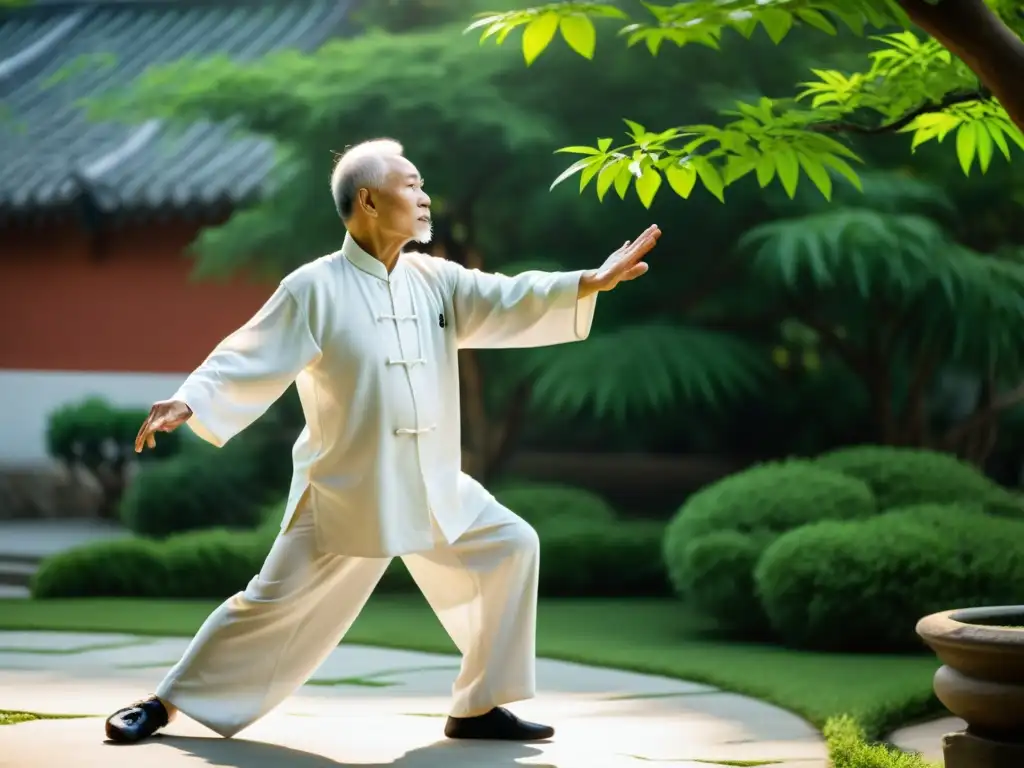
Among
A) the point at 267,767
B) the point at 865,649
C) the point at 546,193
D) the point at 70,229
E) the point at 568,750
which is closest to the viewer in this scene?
the point at 267,767

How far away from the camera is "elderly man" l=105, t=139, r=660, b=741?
15.3ft

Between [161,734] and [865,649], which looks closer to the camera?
[161,734]

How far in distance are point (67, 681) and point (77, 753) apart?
1.59m

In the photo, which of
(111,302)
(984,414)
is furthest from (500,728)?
(111,302)

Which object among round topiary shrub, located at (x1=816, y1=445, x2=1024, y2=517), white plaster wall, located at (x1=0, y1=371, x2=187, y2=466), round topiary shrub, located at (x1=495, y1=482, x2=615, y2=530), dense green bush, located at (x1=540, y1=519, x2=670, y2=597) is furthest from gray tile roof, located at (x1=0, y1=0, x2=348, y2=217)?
round topiary shrub, located at (x1=816, y1=445, x2=1024, y2=517)

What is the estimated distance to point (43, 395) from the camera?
14.5 m

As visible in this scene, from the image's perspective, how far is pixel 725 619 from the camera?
7.51 metres

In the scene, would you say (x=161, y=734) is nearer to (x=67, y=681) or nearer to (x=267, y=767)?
(x=267, y=767)

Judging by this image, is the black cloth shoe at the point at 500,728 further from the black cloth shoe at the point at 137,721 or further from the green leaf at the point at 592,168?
the green leaf at the point at 592,168

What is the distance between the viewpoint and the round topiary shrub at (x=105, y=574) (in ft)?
30.6

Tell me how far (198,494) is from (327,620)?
6752 millimetres

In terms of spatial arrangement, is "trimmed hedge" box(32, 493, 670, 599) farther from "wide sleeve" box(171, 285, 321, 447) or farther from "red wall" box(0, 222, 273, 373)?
"wide sleeve" box(171, 285, 321, 447)

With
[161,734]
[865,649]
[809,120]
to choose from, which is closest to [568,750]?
[161,734]

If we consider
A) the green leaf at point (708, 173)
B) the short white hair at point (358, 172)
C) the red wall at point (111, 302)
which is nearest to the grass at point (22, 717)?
the short white hair at point (358, 172)
